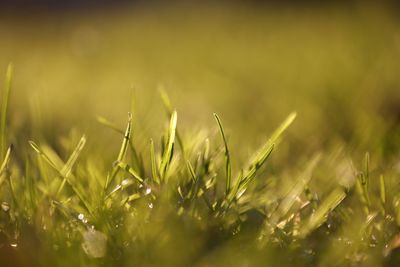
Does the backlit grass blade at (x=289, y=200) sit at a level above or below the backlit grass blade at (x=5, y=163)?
above

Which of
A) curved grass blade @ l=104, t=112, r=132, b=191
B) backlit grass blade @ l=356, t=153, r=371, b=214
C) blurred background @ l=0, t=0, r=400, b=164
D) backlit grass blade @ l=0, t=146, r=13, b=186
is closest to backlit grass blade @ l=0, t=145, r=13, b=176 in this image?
backlit grass blade @ l=0, t=146, r=13, b=186

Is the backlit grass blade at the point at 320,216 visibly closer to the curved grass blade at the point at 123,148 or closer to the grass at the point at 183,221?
the grass at the point at 183,221

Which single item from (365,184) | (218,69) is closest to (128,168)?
(365,184)

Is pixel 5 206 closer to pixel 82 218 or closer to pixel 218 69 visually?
pixel 82 218

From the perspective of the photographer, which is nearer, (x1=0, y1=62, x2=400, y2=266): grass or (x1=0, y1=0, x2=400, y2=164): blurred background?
(x1=0, y1=62, x2=400, y2=266): grass

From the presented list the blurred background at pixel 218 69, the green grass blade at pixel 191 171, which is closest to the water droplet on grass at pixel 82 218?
the green grass blade at pixel 191 171

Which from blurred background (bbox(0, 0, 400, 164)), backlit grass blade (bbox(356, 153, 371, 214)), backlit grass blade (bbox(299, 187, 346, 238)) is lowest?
blurred background (bbox(0, 0, 400, 164))

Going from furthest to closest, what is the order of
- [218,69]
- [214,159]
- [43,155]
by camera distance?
[218,69], [214,159], [43,155]

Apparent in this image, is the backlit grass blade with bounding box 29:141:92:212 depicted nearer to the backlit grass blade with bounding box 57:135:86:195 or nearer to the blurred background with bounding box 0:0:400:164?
the backlit grass blade with bounding box 57:135:86:195
